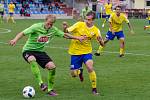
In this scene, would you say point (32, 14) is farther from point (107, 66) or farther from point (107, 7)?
point (107, 66)

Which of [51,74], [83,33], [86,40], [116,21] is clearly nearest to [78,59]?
[86,40]

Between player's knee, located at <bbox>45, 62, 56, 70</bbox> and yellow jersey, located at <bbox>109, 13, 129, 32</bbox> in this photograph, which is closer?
player's knee, located at <bbox>45, 62, 56, 70</bbox>

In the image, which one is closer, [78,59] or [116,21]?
[78,59]

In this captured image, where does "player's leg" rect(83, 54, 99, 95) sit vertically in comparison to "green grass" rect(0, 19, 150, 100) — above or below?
above

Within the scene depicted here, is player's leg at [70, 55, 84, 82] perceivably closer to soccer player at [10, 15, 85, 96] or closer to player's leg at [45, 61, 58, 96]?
soccer player at [10, 15, 85, 96]

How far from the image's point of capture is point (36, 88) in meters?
12.4

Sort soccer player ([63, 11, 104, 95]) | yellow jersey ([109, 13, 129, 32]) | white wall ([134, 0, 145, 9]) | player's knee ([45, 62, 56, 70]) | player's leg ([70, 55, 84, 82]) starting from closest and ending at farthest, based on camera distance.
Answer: player's knee ([45, 62, 56, 70]) < soccer player ([63, 11, 104, 95]) < player's leg ([70, 55, 84, 82]) < yellow jersey ([109, 13, 129, 32]) < white wall ([134, 0, 145, 9])

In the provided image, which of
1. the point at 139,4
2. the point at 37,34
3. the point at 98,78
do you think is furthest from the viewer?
the point at 139,4

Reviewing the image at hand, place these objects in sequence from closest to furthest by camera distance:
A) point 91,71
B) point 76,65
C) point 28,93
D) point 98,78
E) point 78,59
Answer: point 28,93
point 91,71
point 78,59
point 76,65
point 98,78

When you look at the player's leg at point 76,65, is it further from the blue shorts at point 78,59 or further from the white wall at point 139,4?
the white wall at point 139,4

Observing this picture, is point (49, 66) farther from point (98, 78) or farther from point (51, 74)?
point (98, 78)

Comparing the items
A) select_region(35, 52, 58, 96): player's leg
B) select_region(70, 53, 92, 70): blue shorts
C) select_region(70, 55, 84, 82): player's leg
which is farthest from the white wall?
select_region(35, 52, 58, 96): player's leg

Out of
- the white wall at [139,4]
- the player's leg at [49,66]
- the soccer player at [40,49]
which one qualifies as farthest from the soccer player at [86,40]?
the white wall at [139,4]

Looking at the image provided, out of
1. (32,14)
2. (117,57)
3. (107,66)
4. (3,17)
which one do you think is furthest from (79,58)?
(32,14)
